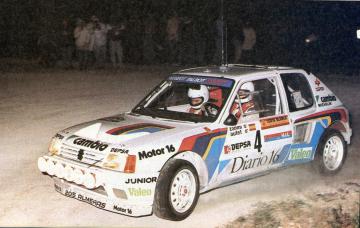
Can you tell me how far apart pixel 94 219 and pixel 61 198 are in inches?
34.1

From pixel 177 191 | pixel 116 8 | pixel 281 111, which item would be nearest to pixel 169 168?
pixel 177 191

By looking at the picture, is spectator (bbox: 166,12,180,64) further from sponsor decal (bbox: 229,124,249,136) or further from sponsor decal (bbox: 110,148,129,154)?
sponsor decal (bbox: 110,148,129,154)

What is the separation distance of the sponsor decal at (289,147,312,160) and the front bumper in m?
2.33

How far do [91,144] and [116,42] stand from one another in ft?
53.3

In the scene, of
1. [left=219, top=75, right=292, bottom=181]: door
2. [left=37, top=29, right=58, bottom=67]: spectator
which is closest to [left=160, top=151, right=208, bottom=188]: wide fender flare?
[left=219, top=75, right=292, bottom=181]: door

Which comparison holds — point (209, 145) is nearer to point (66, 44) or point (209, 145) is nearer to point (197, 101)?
point (197, 101)

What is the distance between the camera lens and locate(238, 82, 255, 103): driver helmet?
6.97 metres

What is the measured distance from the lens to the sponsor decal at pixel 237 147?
6.38 m

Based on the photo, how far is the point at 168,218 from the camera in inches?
229

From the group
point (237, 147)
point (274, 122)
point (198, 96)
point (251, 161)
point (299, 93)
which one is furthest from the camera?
point (299, 93)

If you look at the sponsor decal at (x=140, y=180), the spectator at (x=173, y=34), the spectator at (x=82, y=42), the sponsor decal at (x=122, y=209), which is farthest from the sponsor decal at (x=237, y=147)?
the spectator at (x=173, y=34)

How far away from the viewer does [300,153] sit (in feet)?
24.0

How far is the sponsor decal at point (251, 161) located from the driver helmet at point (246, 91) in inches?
30.0

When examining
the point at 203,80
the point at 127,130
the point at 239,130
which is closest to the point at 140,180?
the point at 127,130
